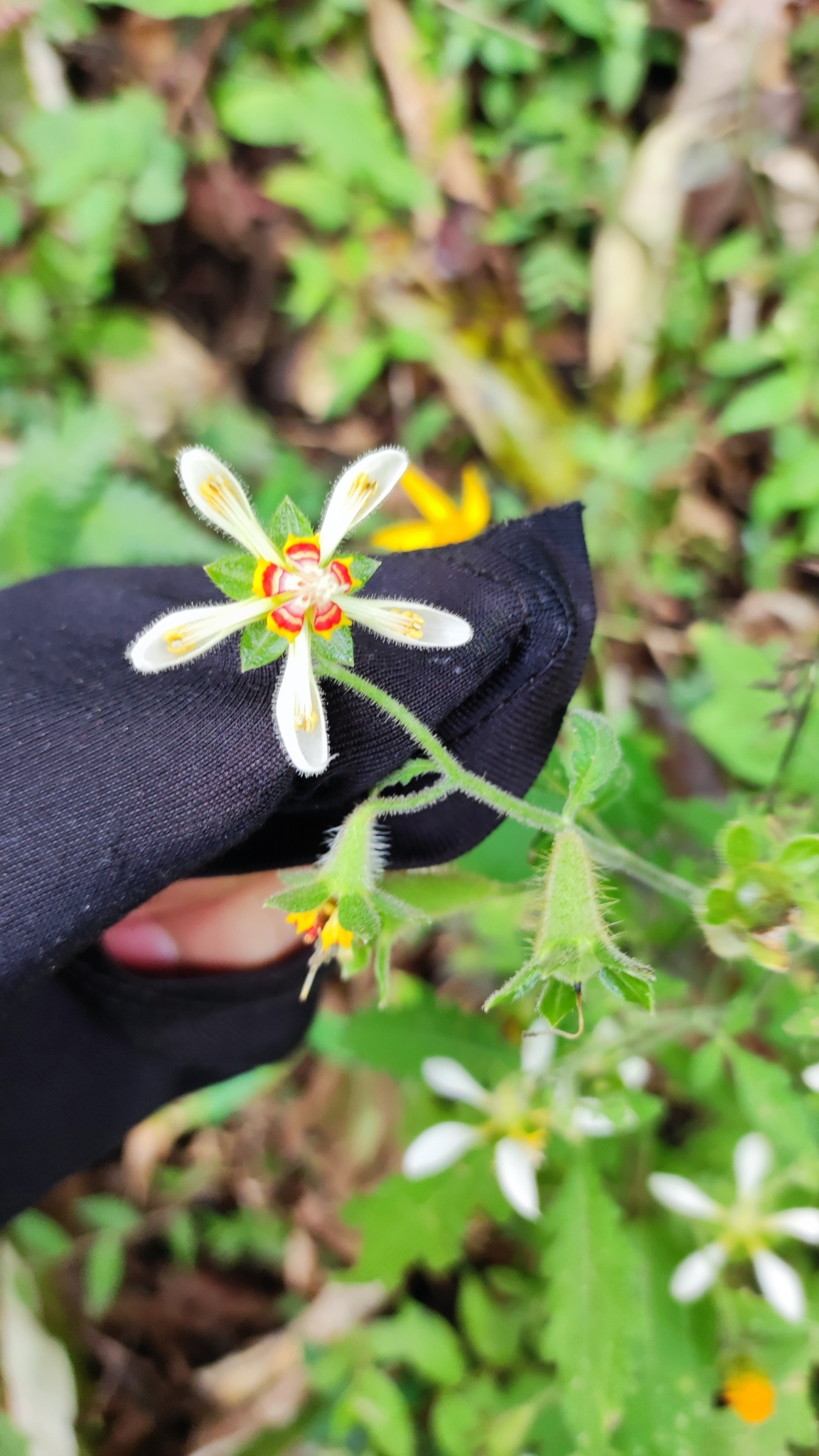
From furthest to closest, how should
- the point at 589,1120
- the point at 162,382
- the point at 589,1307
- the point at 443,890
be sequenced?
the point at 162,382 < the point at 589,1307 < the point at 589,1120 < the point at 443,890

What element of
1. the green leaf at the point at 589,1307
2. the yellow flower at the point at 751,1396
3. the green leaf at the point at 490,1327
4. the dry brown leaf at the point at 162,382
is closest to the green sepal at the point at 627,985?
the green leaf at the point at 589,1307

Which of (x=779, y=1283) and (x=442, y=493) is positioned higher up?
(x=442, y=493)

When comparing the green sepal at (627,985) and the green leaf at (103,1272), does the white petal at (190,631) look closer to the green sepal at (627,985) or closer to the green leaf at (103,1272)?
the green sepal at (627,985)

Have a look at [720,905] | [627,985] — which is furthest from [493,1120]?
[627,985]

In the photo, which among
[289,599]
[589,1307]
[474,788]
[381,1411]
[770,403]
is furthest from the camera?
[770,403]

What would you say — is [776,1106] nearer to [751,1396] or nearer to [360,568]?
[751,1396]

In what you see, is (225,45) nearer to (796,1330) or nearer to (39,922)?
(39,922)

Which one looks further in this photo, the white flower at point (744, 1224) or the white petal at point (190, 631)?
the white flower at point (744, 1224)
